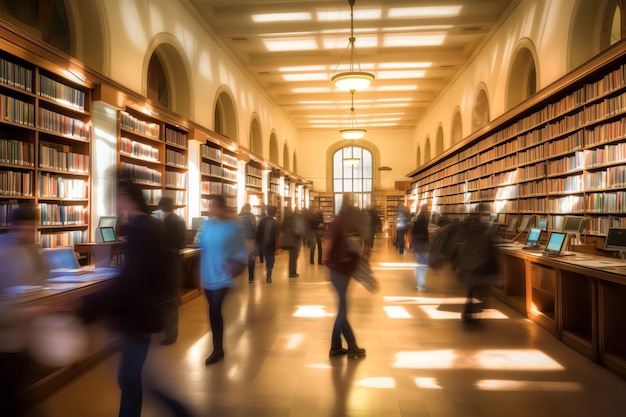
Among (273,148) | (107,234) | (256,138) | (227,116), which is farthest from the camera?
(273,148)

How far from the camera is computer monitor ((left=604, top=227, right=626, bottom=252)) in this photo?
4.28 m

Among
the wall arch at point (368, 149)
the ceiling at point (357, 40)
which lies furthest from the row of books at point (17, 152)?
the wall arch at point (368, 149)

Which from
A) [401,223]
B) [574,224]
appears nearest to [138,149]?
[574,224]

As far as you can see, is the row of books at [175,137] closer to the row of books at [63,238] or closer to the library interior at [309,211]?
the library interior at [309,211]

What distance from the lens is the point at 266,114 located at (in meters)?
15.8

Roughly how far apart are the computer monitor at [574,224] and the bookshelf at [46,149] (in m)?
6.05

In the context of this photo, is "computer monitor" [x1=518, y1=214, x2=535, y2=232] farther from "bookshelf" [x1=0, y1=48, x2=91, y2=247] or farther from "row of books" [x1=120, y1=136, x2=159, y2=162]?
"bookshelf" [x1=0, y1=48, x2=91, y2=247]

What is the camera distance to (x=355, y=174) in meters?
23.8

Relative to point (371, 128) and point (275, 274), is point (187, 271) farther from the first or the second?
point (371, 128)

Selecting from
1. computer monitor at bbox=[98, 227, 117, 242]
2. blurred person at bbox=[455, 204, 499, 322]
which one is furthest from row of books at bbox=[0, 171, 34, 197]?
blurred person at bbox=[455, 204, 499, 322]

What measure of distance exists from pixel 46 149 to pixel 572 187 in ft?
21.4

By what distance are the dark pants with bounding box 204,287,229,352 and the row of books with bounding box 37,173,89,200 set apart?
2361mm

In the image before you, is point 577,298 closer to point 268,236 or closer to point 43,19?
point 268,236

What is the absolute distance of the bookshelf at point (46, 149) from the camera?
4105 mm
